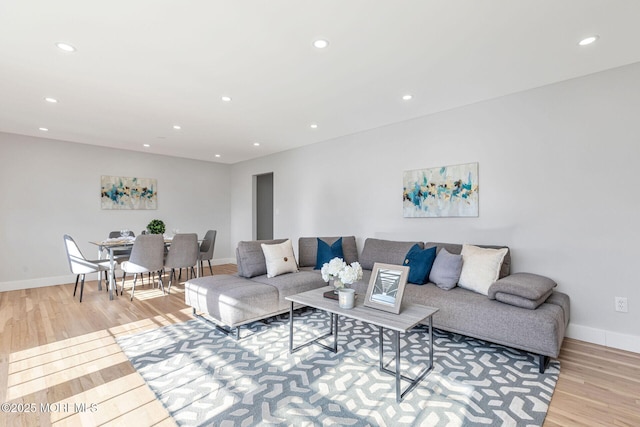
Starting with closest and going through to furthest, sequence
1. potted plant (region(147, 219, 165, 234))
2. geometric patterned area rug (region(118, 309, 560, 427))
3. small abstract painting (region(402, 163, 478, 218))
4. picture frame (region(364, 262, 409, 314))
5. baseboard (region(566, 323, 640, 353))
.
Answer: geometric patterned area rug (region(118, 309, 560, 427)) < picture frame (region(364, 262, 409, 314)) < baseboard (region(566, 323, 640, 353)) < small abstract painting (region(402, 163, 478, 218)) < potted plant (region(147, 219, 165, 234))

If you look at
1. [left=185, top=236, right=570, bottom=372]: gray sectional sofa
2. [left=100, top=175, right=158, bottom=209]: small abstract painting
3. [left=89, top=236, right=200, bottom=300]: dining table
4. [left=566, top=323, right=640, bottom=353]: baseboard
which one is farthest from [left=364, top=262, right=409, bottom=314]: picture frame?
[left=100, top=175, right=158, bottom=209]: small abstract painting

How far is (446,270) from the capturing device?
121 inches

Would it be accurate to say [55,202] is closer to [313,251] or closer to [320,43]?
[313,251]

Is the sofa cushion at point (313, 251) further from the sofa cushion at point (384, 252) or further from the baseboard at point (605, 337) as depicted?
the baseboard at point (605, 337)

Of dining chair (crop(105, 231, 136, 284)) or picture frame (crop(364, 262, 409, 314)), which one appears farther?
dining chair (crop(105, 231, 136, 284))

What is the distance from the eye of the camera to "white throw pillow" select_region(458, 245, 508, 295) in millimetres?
2826

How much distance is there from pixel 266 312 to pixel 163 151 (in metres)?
4.60

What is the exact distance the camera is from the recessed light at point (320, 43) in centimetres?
223

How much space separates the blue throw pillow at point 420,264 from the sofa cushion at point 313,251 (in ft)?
3.42

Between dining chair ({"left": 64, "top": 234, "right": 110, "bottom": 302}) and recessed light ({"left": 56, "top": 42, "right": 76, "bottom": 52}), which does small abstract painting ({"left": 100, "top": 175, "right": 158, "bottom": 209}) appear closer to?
dining chair ({"left": 64, "top": 234, "right": 110, "bottom": 302})

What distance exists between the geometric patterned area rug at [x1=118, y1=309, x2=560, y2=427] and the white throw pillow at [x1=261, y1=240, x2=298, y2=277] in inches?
29.3

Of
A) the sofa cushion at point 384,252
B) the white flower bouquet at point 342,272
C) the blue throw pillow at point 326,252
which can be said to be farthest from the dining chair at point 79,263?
the sofa cushion at point 384,252

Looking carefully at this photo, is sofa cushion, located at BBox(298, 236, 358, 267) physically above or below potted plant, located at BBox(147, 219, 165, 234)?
below

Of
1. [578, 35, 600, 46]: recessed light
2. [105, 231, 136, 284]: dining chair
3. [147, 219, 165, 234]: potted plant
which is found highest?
[578, 35, 600, 46]: recessed light
